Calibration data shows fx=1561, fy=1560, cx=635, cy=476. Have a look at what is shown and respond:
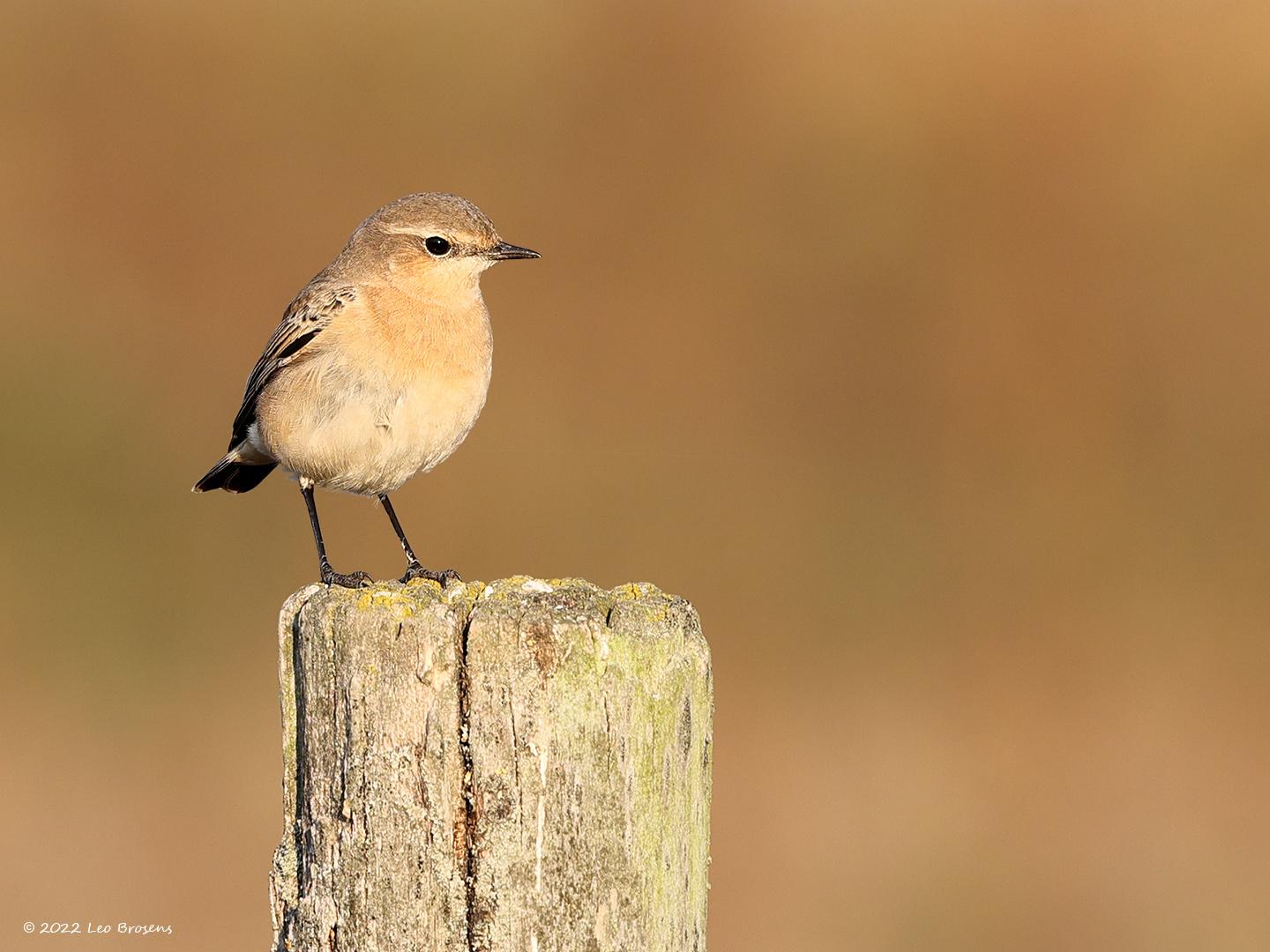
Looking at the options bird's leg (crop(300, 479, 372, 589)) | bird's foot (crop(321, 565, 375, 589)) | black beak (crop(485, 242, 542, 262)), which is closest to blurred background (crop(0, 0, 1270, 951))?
bird's leg (crop(300, 479, 372, 589))

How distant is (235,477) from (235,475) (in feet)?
0.05

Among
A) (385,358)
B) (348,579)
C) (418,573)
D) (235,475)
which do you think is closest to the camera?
(348,579)

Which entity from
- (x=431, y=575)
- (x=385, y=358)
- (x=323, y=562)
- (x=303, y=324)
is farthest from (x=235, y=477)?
(x=431, y=575)

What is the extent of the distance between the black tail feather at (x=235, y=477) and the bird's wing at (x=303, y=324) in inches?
26.4

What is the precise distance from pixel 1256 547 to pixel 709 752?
31.3 ft

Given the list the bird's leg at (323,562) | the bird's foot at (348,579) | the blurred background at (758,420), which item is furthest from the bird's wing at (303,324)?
the blurred background at (758,420)

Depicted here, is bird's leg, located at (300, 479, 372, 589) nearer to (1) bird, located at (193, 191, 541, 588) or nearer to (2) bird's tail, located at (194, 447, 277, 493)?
(1) bird, located at (193, 191, 541, 588)

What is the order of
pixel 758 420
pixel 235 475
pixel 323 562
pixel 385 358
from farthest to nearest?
pixel 758 420 → pixel 235 475 → pixel 323 562 → pixel 385 358

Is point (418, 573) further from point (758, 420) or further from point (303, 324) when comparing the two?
point (758, 420)

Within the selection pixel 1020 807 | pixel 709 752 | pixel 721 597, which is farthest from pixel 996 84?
pixel 709 752

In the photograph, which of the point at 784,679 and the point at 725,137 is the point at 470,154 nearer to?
the point at 725,137

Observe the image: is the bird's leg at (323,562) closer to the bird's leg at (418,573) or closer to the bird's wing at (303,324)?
the bird's leg at (418,573)

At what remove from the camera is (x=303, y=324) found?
21.5 feet

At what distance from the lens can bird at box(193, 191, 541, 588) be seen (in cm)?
615
